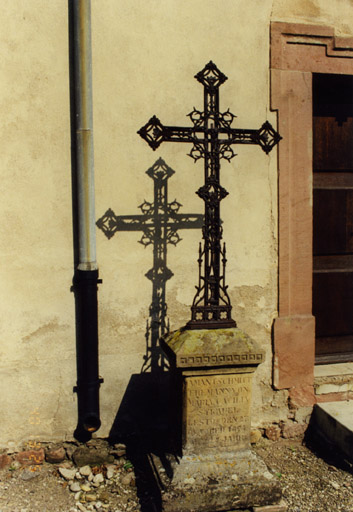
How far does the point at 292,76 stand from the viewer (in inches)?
159

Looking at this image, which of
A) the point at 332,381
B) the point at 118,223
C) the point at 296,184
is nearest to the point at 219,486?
the point at 332,381

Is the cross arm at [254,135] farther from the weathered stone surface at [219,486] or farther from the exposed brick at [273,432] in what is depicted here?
the exposed brick at [273,432]

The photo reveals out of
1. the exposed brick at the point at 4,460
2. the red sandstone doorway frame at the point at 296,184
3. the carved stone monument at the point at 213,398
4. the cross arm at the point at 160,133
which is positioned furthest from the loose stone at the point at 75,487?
the cross arm at the point at 160,133

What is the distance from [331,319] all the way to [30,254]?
2.76 meters

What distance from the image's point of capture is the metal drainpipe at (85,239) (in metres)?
3.57

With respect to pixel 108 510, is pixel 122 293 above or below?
above

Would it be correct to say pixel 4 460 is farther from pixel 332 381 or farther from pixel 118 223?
pixel 332 381

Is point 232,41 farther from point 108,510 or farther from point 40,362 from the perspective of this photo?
point 108,510

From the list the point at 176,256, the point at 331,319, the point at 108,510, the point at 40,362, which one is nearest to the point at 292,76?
the point at 176,256

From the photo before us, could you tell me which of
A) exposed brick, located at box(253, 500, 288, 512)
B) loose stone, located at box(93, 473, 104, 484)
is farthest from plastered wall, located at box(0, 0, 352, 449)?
exposed brick, located at box(253, 500, 288, 512)

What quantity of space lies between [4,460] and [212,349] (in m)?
1.92

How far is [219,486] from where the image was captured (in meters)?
2.96

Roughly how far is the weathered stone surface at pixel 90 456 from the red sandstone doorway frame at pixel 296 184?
151 cm

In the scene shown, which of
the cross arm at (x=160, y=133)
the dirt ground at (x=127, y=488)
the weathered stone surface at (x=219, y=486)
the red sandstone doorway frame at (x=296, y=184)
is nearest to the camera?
the weathered stone surface at (x=219, y=486)
